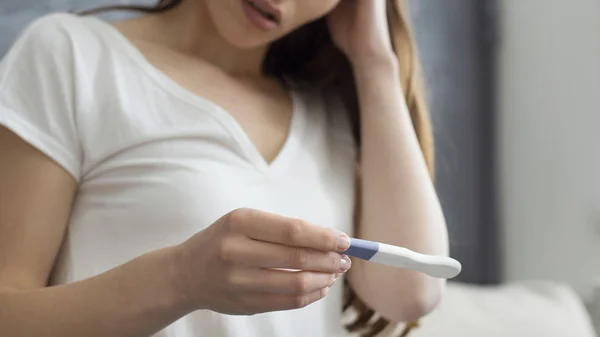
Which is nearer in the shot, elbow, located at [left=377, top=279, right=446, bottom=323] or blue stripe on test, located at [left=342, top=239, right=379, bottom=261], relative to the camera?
blue stripe on test, located at [left=342, top=239, right=379, bottom=261]

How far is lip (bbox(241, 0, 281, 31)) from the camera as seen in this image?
0.53 m

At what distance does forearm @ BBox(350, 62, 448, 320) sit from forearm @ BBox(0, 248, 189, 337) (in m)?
0.24

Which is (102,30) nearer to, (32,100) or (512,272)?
(32,100)

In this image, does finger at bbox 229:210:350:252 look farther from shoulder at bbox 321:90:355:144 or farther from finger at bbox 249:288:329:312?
shoulder at bbox 321:90:355:144

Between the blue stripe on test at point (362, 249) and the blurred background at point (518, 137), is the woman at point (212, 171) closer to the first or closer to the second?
the blue stripe on test at point (362, 249)

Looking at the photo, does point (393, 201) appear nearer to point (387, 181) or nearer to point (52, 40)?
point (387, 181)

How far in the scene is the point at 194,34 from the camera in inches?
22.8

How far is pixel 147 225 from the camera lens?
48 centimetres

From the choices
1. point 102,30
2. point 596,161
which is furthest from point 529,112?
point 102,30

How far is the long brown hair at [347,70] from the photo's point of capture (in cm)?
66

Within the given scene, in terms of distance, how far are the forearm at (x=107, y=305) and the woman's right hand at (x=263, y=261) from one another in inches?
1.0

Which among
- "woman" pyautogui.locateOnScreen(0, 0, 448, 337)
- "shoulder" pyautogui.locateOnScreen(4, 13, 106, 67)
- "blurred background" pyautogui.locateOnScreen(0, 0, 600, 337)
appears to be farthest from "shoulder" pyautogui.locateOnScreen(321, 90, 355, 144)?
"blurred background" pyautogui.locateOnScreen(0, 0, 600, 337)

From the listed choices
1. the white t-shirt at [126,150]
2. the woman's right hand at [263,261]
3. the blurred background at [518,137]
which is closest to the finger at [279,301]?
the woman's right hand at [263,261]

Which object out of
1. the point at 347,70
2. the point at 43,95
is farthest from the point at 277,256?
the point at 347,70
